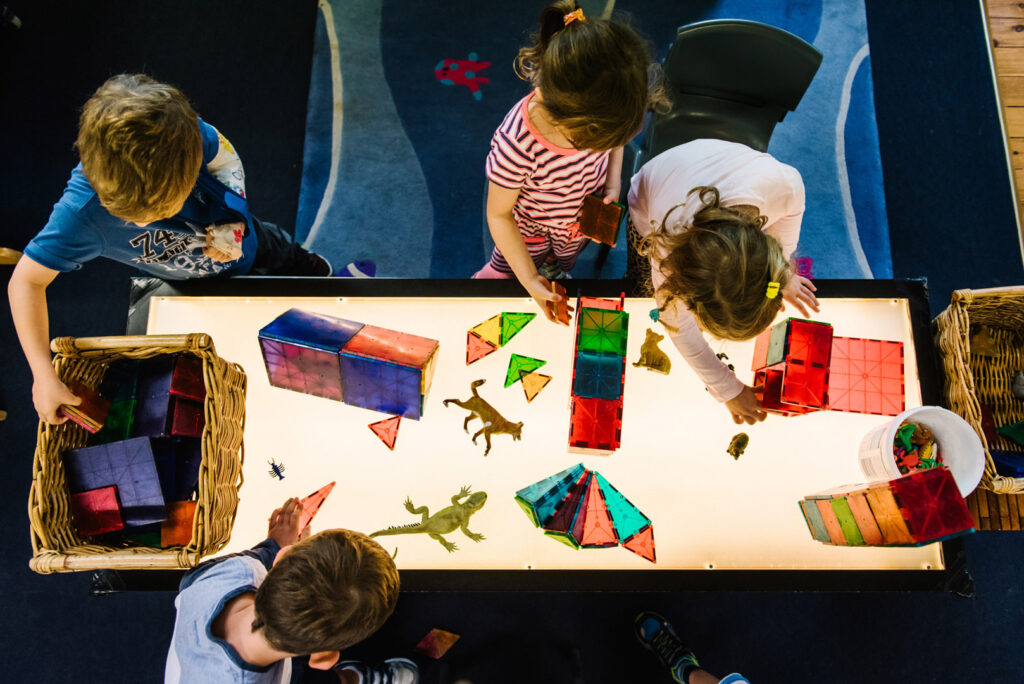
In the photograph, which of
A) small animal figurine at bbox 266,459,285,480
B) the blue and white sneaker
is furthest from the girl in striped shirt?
the blue and white sneaker

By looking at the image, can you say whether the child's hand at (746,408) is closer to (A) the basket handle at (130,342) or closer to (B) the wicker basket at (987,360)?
(B) the wicker basket at (987,360)

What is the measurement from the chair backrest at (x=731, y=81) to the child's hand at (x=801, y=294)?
76cm

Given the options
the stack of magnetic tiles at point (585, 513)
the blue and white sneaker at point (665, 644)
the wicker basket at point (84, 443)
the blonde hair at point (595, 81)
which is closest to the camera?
the blonde hair at point (595, 81)

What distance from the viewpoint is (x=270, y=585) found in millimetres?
1348

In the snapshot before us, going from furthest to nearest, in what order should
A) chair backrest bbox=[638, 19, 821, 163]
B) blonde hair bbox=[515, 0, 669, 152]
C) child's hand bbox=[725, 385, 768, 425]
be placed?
chair backrest bbox=[638, 19, 821, 163] → child's hand bbox=[725, 385, 768, 425] → blonde hair bbox=[515, 0, 669, 152]

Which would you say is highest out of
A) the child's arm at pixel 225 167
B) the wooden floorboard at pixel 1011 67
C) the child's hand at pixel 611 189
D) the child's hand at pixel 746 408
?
the wooden floorboard at pixel 1011 67

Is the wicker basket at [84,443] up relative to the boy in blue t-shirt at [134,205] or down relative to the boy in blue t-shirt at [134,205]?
down

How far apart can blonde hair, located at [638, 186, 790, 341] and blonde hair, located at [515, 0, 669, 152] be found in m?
0.27

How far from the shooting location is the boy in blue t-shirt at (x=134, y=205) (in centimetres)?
134

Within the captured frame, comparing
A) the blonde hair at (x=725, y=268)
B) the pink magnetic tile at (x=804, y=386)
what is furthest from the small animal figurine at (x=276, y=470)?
the pink magnetic tile at (x=804, y=386)

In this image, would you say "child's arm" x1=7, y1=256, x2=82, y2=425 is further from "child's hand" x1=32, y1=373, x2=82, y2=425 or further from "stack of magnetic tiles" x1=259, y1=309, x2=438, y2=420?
"stack of magnetic tiles" x1=259, y1=309, x2=438, y2=420

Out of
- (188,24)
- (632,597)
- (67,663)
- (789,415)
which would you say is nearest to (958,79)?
(789,415)

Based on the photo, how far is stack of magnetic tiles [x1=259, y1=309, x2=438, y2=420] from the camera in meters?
1.55

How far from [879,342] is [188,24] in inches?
141
